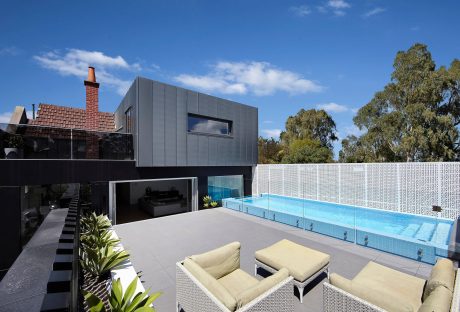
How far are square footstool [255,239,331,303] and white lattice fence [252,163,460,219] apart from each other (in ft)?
29.7

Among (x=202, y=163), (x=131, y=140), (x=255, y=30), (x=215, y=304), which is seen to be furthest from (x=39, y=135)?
(x=255, y=30)

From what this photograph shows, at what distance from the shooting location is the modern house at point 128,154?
759 centimetres

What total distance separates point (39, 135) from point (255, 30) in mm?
11920

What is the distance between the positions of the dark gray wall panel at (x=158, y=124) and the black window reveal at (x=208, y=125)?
170 cm

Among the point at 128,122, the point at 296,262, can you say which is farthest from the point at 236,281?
the point at 128,122

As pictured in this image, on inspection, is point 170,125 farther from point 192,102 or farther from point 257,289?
point 257,289

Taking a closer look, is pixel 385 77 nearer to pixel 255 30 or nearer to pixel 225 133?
pixel 255 30

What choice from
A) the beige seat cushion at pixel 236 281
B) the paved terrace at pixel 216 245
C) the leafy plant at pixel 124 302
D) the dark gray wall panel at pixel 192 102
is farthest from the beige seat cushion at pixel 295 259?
the dark gray wall panel at pixel 192 102

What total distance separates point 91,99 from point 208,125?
756cm

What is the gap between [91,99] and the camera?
13273mm

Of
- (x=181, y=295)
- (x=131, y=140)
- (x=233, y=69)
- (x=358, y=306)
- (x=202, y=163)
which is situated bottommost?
(x=181, y=295)

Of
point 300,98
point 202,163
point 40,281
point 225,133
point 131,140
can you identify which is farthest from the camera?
point 300,98

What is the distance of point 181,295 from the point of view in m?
3.55

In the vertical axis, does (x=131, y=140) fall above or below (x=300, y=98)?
below
